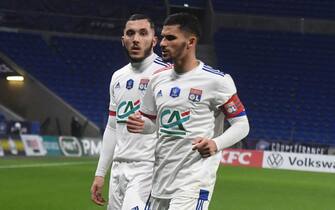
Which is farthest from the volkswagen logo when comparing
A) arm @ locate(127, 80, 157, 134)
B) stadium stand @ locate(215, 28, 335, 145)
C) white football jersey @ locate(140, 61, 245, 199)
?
white football jersey @ locate(140, 61, 245, 199)

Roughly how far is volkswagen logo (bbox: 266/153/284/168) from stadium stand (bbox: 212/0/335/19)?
1015 cm

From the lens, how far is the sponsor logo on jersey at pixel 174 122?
18.2ft

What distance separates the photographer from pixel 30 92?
35406 mm

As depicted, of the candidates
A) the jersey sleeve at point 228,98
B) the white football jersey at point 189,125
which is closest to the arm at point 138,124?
the white football jersey at point 189,125

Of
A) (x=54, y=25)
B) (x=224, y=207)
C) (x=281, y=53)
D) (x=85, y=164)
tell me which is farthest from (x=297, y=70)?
(x=224, y=207)

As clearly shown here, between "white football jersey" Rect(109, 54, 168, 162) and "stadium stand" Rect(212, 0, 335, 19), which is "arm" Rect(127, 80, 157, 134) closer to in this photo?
"white football jersey" Rect(109, 54, 168, 162)

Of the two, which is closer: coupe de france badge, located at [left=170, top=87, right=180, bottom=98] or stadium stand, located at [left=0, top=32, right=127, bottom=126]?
coupe de france badge, located at [left=170, top=87, right=180, bottom=98]

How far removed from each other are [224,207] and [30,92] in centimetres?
2240

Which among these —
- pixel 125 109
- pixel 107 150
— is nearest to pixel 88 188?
pixel 107 150

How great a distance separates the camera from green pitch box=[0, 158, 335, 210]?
576 inches

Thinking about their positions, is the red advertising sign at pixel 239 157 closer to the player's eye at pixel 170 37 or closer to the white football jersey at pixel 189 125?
the white football jersey at pixel 189 125

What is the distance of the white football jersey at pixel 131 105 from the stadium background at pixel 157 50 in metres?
23.1

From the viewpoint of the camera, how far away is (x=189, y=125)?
5.54m

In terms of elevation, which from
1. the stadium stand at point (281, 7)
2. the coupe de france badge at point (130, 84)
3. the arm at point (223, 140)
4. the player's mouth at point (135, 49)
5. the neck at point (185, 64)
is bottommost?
the arm at point (223, 140)
